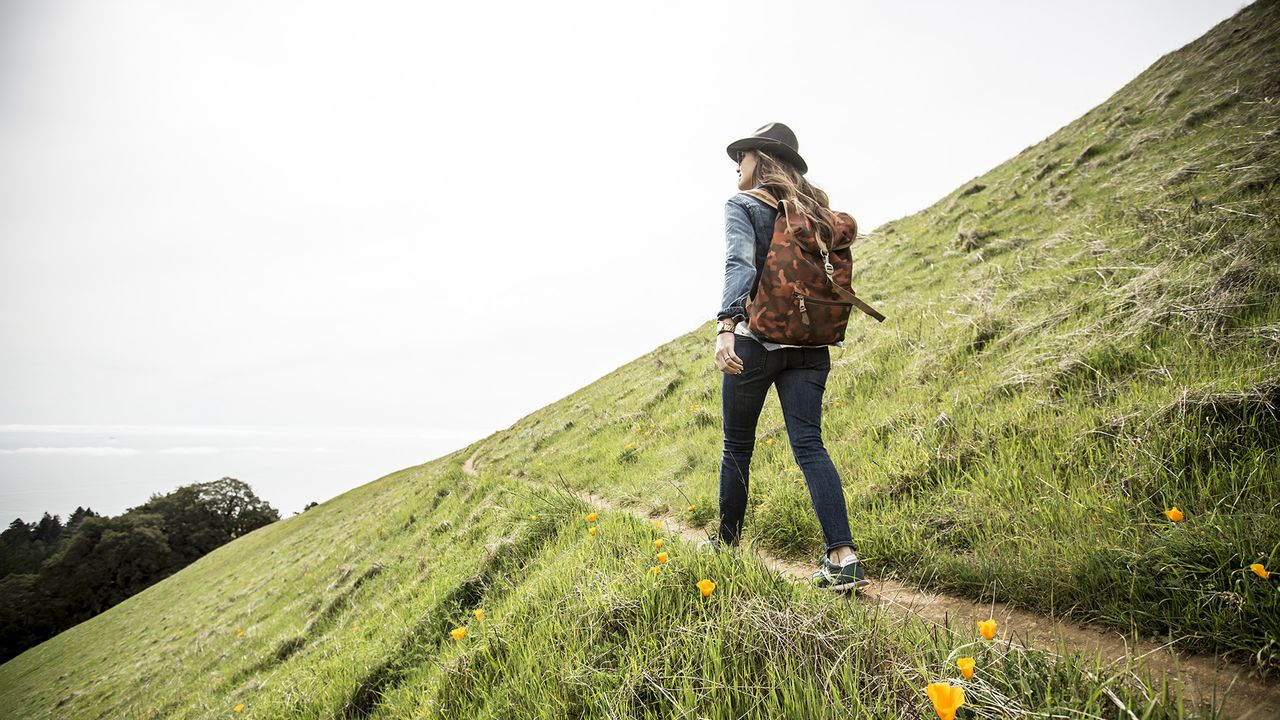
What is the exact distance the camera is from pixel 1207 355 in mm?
3584

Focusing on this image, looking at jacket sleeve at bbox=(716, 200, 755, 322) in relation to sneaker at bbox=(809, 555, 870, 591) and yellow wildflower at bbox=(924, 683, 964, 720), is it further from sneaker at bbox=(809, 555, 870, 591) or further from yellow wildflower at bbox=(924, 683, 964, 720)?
yellow wildflower at bbox=(924, 683, 964, 720)

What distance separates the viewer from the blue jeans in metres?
2.87

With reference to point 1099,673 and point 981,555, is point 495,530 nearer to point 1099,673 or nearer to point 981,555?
point 981,555

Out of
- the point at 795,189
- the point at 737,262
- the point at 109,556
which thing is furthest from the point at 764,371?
the point at 109,556

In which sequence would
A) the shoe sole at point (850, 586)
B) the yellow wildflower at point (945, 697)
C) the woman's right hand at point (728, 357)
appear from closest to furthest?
the yellow wildflower at point (945, 697), the shoe sole at point (850, 586), the woman's right hand at point (728, 357)

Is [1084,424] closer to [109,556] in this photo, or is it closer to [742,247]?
[742,247]

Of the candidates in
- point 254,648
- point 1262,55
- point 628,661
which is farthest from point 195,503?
point 1262,55

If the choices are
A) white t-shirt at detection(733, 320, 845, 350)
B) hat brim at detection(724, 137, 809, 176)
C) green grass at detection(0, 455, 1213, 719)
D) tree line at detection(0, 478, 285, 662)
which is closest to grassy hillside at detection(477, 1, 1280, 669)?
green grass at detection(0, 455, 1213, 719)

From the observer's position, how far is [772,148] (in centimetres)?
331

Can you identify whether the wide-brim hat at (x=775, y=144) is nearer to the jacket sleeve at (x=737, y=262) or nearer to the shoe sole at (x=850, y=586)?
the jacket sleeve at (x=737, y=262)

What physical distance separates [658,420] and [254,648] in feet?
28.9

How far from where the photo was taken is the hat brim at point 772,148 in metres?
3.27

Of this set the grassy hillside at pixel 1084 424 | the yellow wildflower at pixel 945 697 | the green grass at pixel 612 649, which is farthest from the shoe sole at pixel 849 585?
the yellow wildflower at pixel 945 697

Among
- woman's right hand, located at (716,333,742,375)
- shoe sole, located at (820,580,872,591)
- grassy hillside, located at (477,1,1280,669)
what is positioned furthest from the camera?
woman's right hand, located at (716,333,742,375)
